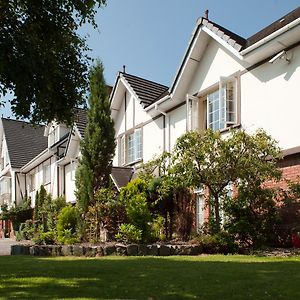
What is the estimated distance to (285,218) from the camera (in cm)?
1329

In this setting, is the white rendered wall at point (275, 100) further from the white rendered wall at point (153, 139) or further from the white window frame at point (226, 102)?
the white rendered wall at point (153, 139)

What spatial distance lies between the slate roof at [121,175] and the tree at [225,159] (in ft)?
25.1

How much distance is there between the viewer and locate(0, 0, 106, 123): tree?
786 centimetres

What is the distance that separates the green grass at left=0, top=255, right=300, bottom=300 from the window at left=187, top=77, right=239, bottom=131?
22.6 feet

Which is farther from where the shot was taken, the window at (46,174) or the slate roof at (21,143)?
the slate roof at (21,143)

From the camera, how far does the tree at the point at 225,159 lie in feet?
41.6

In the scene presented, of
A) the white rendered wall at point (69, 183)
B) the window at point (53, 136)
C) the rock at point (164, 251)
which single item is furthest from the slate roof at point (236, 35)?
the window at point (53, 136)

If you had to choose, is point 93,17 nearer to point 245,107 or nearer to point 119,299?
point 119,299

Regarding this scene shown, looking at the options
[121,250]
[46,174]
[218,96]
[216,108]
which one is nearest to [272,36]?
[218,96]

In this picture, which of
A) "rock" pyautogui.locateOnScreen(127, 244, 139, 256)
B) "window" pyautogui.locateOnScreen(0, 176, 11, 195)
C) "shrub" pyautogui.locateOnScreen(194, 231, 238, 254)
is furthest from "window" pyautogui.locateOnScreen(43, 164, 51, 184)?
"shrub" pyautogui.locateOnScreen(194, 231, 238, 254)

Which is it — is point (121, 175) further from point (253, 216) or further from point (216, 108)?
Result: point (253, 216)

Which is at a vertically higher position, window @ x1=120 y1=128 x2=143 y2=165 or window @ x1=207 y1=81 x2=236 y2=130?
window @ x1=207 y1=81 x2=236 y2=130

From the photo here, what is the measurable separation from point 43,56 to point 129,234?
25.0 feet

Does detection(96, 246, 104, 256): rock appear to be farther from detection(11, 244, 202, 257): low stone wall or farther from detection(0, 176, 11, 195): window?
detection(0, 176, 11, 195): window
